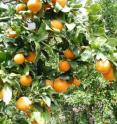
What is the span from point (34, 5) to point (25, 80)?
1.08ft

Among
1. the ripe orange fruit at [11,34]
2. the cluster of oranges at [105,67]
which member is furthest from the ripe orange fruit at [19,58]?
the cluster of oranges at [105,67]

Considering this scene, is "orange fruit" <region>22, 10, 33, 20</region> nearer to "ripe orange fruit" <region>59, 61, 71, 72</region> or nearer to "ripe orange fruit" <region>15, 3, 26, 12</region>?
"ripe orange fruit" <region>15, 3, 26, 12</region>

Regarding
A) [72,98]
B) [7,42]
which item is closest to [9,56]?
[7,42]

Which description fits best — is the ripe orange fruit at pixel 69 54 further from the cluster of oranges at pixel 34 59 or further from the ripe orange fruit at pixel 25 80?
the ripe orange fruit at pixel 25 80

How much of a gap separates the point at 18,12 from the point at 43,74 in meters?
0.31

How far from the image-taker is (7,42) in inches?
68.9

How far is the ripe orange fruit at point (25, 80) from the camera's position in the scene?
1.64m

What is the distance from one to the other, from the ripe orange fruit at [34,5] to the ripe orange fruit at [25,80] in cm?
30

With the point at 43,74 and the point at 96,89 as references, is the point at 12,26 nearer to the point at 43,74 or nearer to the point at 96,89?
the point at 43,74

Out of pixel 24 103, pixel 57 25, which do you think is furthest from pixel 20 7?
pixel 24 103

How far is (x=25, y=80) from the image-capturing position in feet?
5.43

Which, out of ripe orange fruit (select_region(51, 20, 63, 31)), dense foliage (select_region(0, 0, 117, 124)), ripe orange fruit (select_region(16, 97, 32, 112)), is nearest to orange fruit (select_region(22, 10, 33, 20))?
dense foliage (select_region(0, 0, 117, 124))

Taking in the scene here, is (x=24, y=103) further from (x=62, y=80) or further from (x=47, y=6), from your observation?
(x=47, y=6)

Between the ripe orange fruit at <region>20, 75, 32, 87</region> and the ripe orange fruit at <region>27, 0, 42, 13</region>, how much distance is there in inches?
11.7
